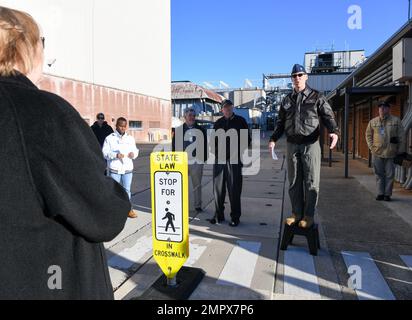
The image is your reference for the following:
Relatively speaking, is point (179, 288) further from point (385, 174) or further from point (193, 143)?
point (385, 174)

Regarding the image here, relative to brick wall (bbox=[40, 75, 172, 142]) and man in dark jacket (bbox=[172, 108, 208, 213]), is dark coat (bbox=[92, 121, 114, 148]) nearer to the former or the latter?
man in dark jacket (bbox=[172, 108, 208, 213])

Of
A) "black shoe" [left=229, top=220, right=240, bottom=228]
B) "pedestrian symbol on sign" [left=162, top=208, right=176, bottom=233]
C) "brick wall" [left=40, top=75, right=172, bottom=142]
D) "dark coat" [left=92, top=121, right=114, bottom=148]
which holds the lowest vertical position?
"black shoe" [left=229, top=220, right=240, bottom=228]

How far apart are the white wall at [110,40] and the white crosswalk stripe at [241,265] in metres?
17.8

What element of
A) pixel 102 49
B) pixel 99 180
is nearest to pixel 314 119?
pixel 99 180

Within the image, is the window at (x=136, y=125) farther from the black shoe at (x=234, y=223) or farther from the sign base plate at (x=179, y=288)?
the sign base plate at (x=179, y=288)

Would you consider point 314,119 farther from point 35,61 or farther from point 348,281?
point 35,61

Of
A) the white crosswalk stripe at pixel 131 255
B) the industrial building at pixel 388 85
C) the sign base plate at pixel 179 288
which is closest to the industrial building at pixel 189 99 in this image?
the industrial building at pixel 388 85

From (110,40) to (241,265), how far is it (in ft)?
92.2

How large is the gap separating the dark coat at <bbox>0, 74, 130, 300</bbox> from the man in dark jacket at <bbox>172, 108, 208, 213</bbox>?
4.96 meters

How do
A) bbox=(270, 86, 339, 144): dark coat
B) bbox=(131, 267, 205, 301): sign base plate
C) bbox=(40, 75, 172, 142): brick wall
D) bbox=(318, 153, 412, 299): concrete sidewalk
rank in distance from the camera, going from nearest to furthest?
bbox=(131, 267, 205, 301): sign base plate, bbox=(318, 153, 412, 299): concrete sidewalk, bbox=(270, 86, 339, 144): dark coat, bbox=(40, 75, 172, 142): brick wall

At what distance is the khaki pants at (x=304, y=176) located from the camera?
4.31 m

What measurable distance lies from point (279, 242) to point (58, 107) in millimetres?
4097

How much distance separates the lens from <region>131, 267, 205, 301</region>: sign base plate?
3189 mm

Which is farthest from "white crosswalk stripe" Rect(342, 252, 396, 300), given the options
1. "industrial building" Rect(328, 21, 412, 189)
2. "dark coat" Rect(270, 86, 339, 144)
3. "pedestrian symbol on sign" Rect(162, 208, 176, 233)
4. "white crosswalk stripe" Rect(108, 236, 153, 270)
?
"industrial building" Rect(328, 21, 412, 189)
